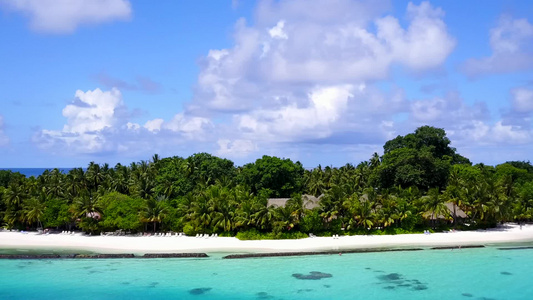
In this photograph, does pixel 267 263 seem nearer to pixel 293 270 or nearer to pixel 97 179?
pixel 293 270

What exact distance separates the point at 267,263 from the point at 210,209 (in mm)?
10424

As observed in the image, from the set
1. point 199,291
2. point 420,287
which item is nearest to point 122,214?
point 199,291

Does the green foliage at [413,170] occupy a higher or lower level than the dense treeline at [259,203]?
higher

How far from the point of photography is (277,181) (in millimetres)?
60125

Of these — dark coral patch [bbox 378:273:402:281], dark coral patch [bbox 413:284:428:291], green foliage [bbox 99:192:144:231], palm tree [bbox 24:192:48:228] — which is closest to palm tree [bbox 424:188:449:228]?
dark coral patch [bbox 378:273:402:281]

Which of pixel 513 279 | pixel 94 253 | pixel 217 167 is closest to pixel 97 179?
pixel 217 167

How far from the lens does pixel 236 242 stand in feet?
145

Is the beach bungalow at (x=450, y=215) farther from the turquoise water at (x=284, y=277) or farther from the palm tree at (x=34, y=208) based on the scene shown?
the palm tree at (x=34, y=208)

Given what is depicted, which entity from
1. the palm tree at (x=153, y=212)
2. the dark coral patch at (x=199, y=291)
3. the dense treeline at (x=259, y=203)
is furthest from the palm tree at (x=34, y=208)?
the dark coral patch at (x=199, y=291)

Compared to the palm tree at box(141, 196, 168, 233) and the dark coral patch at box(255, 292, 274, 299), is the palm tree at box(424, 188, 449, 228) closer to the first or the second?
the dark coral patch at box(255, 292, 274, 299)

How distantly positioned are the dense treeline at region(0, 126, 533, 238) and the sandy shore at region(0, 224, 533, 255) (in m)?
1.53

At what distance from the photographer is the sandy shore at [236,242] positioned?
42719mm

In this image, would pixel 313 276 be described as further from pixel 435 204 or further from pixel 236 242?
pixel 435 204

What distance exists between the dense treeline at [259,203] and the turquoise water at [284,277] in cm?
652
